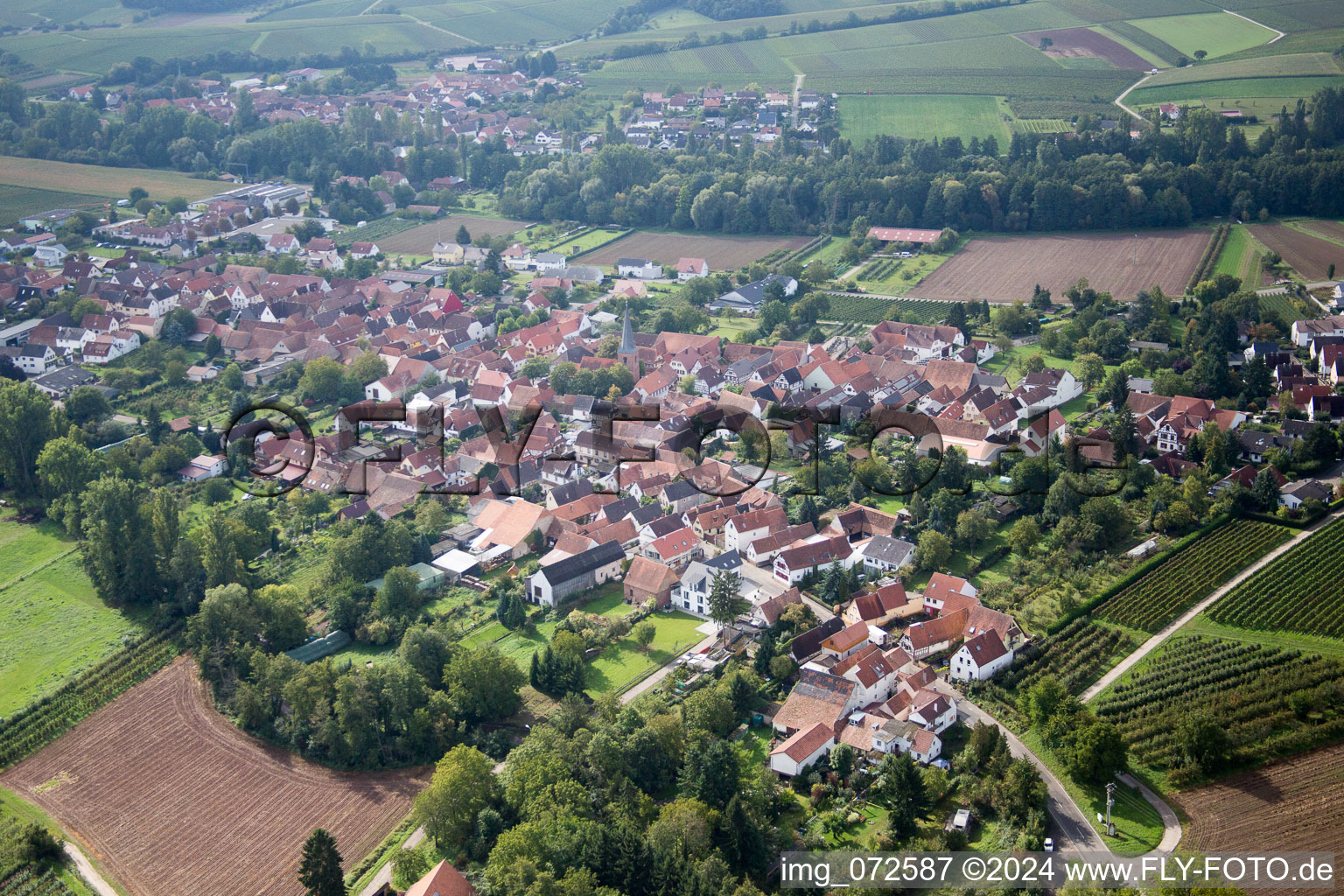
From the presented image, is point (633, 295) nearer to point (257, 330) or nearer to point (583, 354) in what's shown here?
point (583, 354)

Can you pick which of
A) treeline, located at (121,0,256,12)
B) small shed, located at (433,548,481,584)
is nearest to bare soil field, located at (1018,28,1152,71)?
small shed, located at (433,548,481,584)

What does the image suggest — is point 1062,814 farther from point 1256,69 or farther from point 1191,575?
point 1256,69

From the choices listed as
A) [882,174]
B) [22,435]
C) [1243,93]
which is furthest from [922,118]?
[22,435]

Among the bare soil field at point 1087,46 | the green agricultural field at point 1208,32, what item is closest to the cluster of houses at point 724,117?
the bare soil field at point 1087,46

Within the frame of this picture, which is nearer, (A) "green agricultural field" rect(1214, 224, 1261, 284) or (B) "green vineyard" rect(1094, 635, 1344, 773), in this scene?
(B) "green vineyard" rect(1094, 635, 1344, 773)

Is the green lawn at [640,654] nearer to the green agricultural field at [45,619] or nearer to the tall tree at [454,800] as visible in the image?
the tall tree at [454,800]

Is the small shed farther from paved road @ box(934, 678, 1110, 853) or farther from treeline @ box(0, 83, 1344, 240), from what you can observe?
treeline @ box(0, 83, 1344, 240)
